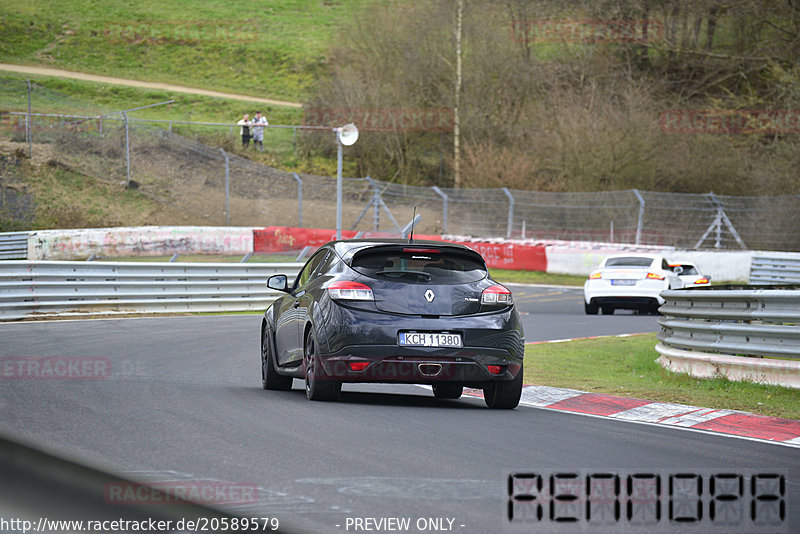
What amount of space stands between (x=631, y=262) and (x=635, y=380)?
11.9 m

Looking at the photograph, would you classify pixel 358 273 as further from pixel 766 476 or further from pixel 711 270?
pixel 711 270

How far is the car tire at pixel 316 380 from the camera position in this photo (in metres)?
9.09

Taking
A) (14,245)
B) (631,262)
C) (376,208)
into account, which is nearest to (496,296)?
(631,262)

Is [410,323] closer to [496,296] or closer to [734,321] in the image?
[496,296]

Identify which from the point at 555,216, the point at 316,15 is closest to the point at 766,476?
the point at 555,216

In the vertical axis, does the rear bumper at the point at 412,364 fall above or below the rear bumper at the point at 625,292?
above

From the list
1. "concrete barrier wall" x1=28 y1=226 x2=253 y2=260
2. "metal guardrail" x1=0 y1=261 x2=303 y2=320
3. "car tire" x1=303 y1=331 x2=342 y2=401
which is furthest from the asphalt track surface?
"concrete barrier wall" x1=28 y1=226 x2=253 y2=260

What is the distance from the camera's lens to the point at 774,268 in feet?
111

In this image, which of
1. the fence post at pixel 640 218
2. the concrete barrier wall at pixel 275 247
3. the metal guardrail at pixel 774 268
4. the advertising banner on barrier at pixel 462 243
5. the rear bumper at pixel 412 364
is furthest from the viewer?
the advertising banner on barrier at pixel 462 243

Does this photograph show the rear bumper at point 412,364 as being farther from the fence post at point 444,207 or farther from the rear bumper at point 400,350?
the fence post at point 444,207

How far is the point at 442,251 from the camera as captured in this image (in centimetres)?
938

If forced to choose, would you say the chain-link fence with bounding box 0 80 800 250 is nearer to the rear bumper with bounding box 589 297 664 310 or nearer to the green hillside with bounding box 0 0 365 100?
the green hillside with bounding box 0 0 365 100

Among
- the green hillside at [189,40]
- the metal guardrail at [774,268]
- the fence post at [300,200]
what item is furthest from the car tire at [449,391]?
the green hillside at [189,40]

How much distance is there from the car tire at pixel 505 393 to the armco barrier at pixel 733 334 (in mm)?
3078
